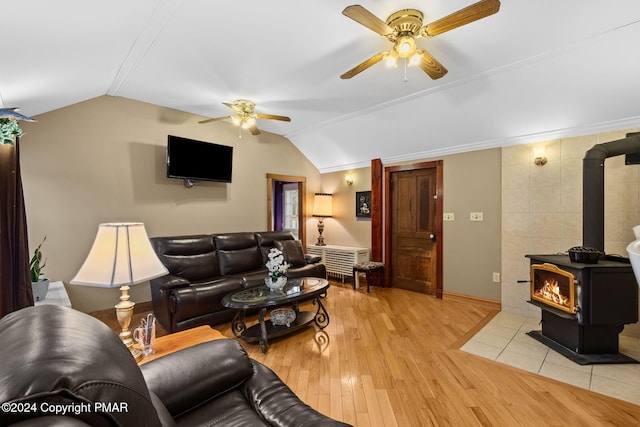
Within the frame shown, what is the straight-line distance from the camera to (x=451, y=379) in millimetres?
2215

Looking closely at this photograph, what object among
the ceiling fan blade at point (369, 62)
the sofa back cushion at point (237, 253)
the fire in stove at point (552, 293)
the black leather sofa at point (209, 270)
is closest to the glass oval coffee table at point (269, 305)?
the black leather sofa at point (209, 270)

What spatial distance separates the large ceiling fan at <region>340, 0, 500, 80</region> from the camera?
1656mm

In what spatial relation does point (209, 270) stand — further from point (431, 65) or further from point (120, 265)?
point (431, 65)

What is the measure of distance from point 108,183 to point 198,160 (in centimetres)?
112

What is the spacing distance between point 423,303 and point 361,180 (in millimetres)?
2421

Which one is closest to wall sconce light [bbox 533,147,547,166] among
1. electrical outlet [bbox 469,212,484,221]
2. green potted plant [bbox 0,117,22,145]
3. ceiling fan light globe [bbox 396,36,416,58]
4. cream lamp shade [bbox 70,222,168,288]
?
electrical outlet [bbox 469,212,484,221]

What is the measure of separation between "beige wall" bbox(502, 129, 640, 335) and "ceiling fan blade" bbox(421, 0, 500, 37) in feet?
8.07

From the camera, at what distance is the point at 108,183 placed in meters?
3.59

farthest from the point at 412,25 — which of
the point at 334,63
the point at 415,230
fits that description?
the point at 415,230

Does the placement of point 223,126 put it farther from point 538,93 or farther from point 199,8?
point 538,93

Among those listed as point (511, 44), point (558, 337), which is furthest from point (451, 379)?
point (511, 44)

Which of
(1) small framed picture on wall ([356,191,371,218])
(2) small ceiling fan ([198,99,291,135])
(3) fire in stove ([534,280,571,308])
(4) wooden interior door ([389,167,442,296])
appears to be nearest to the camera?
(3) fire in stove ([534,280,571,308])

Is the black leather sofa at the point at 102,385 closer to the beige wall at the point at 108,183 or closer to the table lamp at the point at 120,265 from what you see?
the table lamp at the point at 120,265

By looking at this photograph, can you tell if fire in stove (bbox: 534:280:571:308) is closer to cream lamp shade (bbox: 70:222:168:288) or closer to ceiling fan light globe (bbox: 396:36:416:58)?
ceiling fan light globe (bbox: 396:36:416:58)
